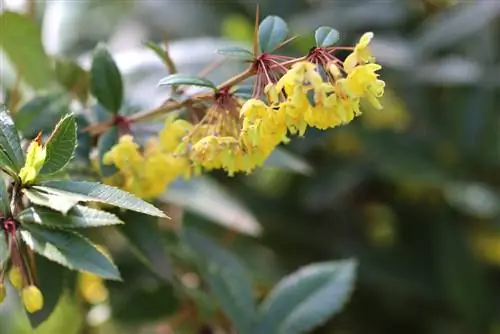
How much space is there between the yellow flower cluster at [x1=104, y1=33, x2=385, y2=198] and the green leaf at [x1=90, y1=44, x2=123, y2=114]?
0.27 feet

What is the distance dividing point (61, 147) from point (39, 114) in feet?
0.60

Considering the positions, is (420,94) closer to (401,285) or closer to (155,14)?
(401,285)

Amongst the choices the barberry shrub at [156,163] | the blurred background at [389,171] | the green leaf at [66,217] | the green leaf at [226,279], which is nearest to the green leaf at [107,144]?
the barberry shrub at [156,163]

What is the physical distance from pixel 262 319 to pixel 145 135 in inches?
9.8

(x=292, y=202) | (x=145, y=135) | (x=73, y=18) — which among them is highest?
(x=73, y=18)

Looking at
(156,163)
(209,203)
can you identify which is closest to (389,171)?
(209,203)

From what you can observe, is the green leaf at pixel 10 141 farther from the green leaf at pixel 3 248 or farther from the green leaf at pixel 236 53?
the green leaf at pixel 236 53

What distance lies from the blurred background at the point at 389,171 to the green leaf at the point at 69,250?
0.57m

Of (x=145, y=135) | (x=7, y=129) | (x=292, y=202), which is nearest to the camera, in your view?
(x=7, y=129)

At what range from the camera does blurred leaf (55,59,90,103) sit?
1019 millimetres

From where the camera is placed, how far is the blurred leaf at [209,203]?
3.44 ft

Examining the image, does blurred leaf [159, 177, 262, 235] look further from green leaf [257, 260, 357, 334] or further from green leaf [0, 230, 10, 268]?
green leaf [0, 230, 10, 268]

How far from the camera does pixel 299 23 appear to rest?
1477 mm

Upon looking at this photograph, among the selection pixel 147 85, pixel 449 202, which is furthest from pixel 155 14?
pixel 449 202
